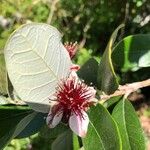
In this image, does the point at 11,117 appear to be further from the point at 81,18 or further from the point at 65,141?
the point at 81,18

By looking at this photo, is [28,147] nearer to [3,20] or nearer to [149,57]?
[3,20]

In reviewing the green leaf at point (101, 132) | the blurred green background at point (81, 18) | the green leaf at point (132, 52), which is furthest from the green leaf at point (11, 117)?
the blurred green background at point (81, 18)

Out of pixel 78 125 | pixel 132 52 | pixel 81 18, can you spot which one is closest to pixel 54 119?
pixel 78 125

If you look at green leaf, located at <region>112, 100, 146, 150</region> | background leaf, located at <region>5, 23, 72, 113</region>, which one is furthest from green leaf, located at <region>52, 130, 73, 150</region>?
background leaf, located at <region>5, 23, 72, 113</region>

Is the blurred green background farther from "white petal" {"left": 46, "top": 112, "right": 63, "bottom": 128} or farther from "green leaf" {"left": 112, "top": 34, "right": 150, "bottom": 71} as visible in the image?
"white petal" {"left": 46, "top": 112, "right": 63, "bottom": 128}

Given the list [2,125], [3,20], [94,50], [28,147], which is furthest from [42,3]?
[2,125]
